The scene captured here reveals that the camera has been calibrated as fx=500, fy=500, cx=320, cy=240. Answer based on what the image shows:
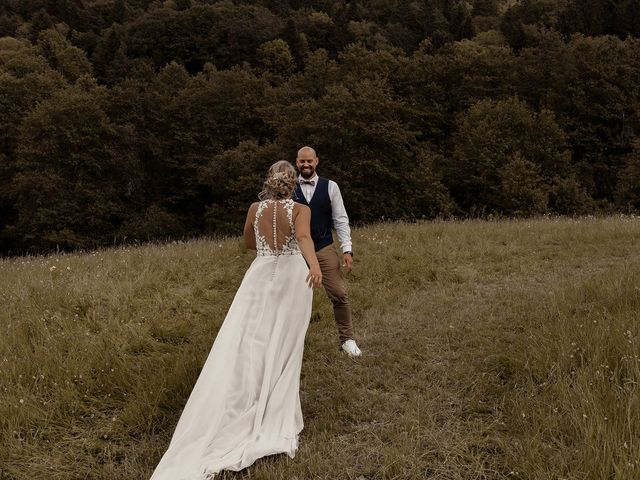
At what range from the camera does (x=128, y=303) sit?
727 centimetres

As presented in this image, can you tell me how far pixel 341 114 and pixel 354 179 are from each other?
5.47 metres

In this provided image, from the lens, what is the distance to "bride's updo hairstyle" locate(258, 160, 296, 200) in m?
4.77

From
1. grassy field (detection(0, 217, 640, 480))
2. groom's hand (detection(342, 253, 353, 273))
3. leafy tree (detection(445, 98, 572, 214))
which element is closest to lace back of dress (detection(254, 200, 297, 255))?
groom's hand (detection(342, 253, 353, 273))

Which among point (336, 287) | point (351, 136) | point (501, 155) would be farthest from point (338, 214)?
point (501, 155)

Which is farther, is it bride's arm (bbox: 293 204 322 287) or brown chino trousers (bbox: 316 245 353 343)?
brown chino trousers (bbox: 316 245 353 343)

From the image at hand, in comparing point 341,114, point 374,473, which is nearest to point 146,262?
point 374,473

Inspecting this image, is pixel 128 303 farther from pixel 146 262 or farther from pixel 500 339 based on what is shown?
pixel 500 339

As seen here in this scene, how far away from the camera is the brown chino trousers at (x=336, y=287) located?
20.6 feet

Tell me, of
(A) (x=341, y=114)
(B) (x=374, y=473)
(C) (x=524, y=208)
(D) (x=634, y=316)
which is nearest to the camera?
(B) (x=374, y=473)

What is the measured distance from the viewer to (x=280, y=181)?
477 centimetres

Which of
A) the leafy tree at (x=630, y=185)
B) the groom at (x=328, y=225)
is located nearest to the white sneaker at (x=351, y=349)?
the groom at (x=328, y=225)

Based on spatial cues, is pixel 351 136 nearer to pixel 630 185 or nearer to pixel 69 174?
pixel 630 185

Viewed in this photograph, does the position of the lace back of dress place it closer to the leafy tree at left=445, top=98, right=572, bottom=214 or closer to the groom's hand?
the groom's hand

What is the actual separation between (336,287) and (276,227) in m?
1.74
